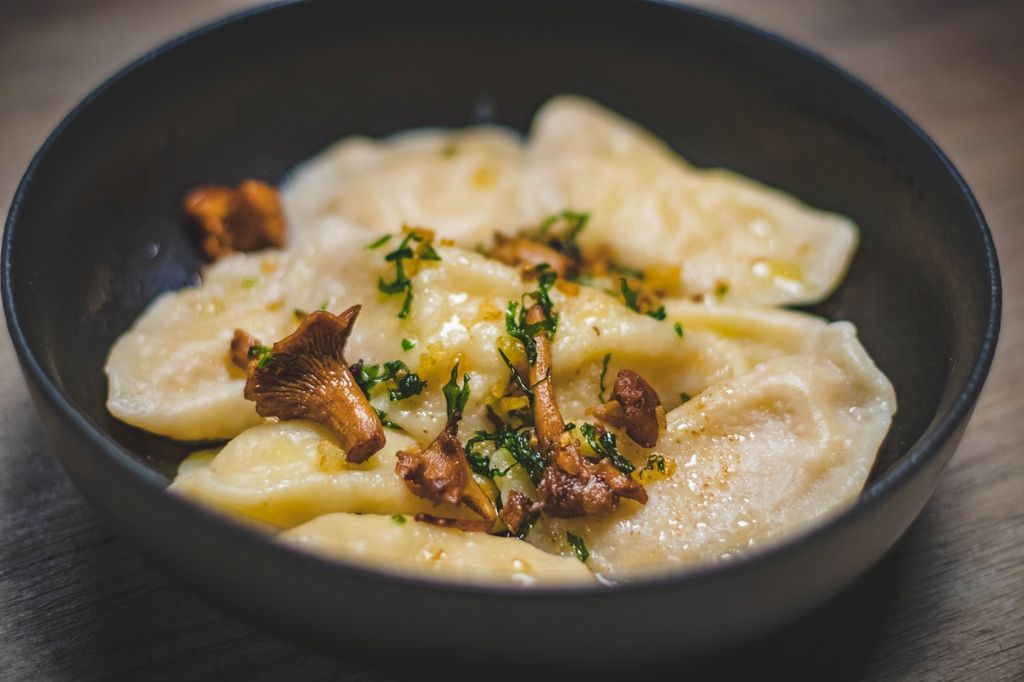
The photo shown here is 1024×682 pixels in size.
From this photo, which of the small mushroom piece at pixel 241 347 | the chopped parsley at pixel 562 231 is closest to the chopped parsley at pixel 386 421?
the small mushroom piece at pixel 241 347

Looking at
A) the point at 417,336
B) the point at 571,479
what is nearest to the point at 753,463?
the point at 571,479

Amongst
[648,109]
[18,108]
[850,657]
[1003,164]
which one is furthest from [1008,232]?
[18,108]

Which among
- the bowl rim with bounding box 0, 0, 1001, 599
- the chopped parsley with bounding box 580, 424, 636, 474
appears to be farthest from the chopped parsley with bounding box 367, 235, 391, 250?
the bowl rim with bounding box 0, 0, 1001, 599

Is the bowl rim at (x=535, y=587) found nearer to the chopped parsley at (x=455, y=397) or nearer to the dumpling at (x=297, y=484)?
the dumpling at (x=297, y=484)

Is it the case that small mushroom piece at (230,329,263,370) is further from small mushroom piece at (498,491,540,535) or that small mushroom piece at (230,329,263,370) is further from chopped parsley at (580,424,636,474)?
chopped parsley at (580,424,636,474)

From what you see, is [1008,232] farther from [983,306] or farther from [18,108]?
[18,108]

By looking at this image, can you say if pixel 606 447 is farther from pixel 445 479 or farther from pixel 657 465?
pixel 445 479
